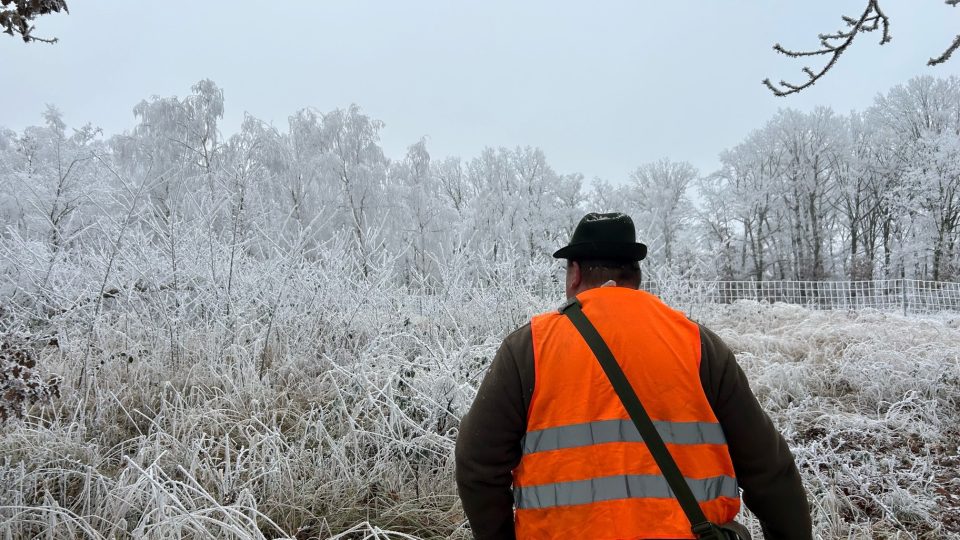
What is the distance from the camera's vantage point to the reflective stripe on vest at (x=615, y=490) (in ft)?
4.29

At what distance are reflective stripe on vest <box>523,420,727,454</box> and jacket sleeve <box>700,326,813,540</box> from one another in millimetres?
108

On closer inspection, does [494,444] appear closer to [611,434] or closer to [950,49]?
[611,434]

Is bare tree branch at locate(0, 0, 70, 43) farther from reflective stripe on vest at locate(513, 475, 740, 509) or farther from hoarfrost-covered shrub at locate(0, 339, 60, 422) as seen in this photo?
reflective stripe on vest at locate(513, 475, 740, 509)

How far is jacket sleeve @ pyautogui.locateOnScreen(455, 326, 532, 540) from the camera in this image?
1.48m

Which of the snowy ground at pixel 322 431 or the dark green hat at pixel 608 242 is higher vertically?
the dark green hat at pixel 608 242

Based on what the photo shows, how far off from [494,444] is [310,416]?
2240 millimetres

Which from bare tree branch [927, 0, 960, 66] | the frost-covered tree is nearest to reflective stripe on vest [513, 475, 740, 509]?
bare tree branch [927, 0, 960, 66]

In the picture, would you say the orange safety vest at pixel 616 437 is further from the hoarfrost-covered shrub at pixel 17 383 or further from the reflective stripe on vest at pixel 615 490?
the hoarfrost-covered shrub at pixel 17 383

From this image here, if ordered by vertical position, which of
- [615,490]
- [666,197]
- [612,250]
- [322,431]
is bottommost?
[322,431]

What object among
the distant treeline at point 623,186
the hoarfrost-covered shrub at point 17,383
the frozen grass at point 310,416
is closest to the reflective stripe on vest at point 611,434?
the frozen grass at point 310,416

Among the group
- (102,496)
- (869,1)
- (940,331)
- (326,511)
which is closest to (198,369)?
(102,496)

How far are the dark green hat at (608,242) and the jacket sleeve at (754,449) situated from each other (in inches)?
11.8

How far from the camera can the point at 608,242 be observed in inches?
62.1

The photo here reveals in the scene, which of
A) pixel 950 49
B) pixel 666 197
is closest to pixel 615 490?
pixel 950 49
